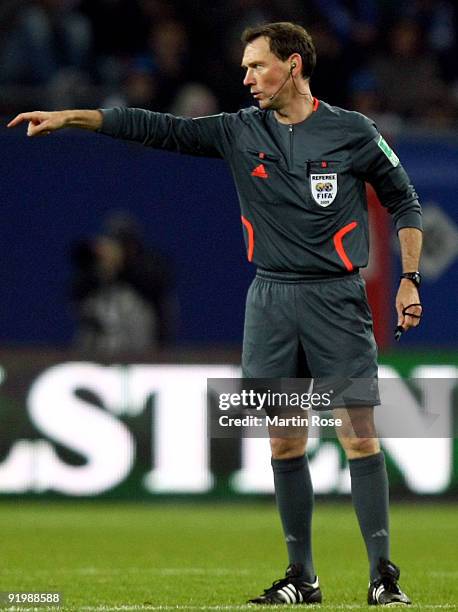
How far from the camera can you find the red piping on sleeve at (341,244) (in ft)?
19.9

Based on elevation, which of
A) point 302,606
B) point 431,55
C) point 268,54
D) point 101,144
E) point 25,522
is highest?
point 431,55

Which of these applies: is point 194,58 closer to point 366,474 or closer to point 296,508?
point 296,508

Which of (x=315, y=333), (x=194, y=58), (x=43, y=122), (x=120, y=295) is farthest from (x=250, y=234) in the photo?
(x=194, y=58)

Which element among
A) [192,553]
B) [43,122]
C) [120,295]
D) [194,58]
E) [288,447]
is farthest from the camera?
[194,58]

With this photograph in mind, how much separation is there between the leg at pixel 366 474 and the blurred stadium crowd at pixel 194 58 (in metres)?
7.67

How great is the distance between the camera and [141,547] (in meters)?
8.93

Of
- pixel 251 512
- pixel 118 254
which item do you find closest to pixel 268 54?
pixel 251 512

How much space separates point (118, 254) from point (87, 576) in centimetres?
589

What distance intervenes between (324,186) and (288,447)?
988 millimetres

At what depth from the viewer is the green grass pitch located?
653 cm

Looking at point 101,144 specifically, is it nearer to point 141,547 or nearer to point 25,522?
point 25,522

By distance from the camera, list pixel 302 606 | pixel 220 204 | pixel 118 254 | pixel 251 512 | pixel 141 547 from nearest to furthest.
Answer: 1. pixel 302 606
2. pixel 141 547
3. pixel 251 512
4. pixel 118 254
5. pixel 220 204

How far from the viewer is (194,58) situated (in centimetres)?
1423

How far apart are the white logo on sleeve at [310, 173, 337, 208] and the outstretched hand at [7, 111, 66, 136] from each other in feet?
3.09
